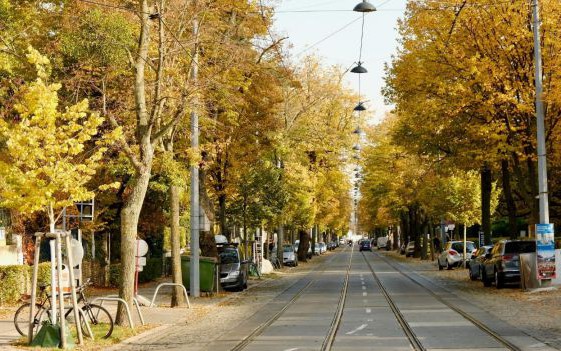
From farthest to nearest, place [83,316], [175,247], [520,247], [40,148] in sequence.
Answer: [520,247] < [175,247] < [83,316] < [40,148]

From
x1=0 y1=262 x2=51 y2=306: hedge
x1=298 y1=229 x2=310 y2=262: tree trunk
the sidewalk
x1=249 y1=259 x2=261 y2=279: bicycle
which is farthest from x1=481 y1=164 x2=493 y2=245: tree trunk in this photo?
x1=298 y1=229 x2=310 y2=262: tree trunk

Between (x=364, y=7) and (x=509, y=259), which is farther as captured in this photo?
(x=509, y=259)

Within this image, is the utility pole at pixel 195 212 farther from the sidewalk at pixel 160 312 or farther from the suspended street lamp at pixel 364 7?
the suspended street lamp at pixel 364 7

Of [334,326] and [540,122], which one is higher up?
[540,122]

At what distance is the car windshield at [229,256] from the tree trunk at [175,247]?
9.61 meters

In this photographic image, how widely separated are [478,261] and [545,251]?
922cm

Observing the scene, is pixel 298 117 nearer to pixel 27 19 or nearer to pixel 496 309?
pixel 27 19

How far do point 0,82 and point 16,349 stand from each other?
710 inches

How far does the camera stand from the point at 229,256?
34.5 meters

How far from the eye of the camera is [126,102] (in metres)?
21.3

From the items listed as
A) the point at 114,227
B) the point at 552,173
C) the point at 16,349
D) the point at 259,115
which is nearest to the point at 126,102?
the point at 16,349

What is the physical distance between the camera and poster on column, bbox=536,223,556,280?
26281 millimetres

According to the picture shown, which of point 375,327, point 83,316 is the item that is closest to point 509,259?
point 375,327

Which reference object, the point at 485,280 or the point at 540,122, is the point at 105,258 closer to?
the point at 485,280
